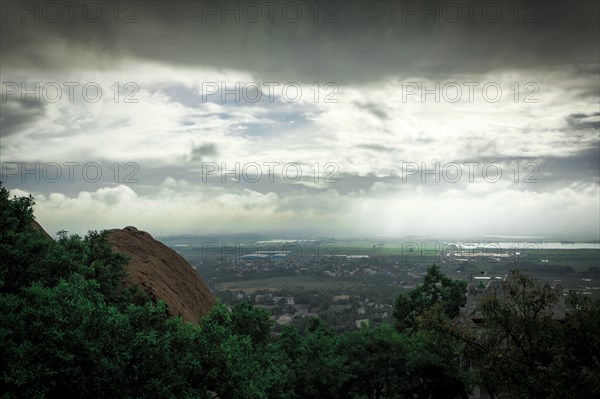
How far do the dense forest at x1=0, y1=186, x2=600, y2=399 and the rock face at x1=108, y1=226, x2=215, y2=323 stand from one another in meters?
2.59

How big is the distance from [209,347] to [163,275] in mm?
18154

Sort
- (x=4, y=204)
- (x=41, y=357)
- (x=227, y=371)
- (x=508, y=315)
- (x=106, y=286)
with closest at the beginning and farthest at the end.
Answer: (x=41, y=357) → (x=227, y=371) → (x=4, y=204) → (x=508, y=315) → (x=106, y=286)

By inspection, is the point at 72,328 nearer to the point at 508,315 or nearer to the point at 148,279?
the point at 148,279

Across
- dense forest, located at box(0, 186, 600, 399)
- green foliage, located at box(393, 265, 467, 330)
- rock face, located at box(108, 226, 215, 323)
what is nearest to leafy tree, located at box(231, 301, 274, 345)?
dense forest, located at box(0, 186, 600, 399)

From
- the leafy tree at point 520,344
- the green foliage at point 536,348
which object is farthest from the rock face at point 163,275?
the green foliage at point 536,348

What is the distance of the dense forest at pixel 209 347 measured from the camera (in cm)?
1631

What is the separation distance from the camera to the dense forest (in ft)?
53.5

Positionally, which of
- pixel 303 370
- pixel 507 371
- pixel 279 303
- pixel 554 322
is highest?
pixel 554 322

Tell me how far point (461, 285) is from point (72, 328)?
47.1 meters

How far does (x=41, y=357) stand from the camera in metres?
15.7

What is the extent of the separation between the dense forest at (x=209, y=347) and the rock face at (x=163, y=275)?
8.48 feet

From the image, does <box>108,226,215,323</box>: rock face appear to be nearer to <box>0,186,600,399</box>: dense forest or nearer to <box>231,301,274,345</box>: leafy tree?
<box>0,186,600,399</box>: dense forest

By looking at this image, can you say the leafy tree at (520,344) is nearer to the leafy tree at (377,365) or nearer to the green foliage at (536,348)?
the green foliage at (536,348)

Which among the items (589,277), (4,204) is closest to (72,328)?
(4,204)
